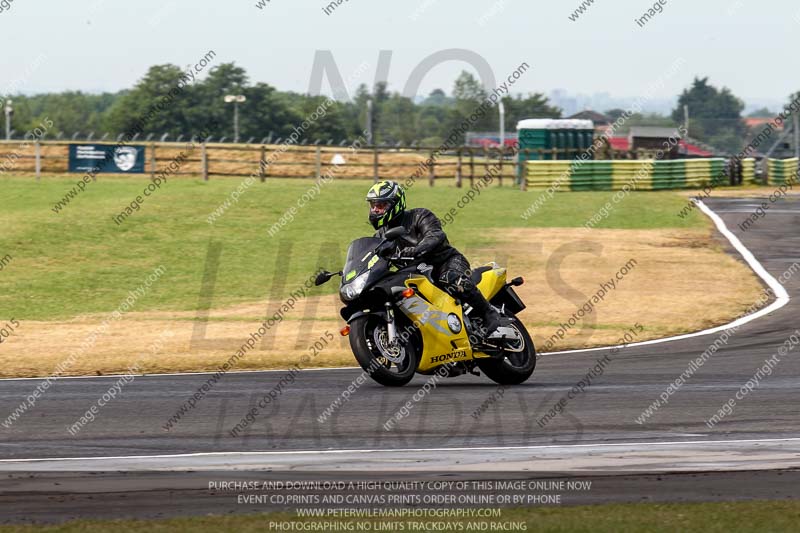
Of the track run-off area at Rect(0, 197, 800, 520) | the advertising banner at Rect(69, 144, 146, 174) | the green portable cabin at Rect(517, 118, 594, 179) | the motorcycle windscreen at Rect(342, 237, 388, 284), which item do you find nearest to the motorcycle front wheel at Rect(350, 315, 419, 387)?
the track run-off area at Rect(0, 197, 800, 520)

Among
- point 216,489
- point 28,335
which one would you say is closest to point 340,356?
point 28,335

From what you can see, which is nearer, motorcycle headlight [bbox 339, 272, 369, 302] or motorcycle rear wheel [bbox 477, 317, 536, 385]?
motorcycle headlight [bbox 339, 272, 369, 302]

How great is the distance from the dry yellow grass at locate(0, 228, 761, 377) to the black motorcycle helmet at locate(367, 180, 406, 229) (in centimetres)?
311

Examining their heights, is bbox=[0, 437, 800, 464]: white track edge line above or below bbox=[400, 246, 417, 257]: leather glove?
below

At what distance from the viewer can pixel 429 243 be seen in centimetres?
1055

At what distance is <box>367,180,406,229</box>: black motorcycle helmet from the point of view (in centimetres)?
1063

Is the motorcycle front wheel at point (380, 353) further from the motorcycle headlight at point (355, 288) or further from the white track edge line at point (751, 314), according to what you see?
the white track edge line at point (751, 314)

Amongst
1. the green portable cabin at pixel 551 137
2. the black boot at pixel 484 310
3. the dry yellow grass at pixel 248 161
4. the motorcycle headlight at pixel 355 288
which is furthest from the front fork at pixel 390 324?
the green portable cabin at pixel 551 137

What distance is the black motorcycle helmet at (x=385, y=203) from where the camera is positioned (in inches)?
419

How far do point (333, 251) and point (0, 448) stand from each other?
19.2 m

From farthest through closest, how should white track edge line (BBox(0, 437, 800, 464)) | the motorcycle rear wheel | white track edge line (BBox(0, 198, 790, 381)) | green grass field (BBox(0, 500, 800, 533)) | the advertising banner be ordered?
1. the advertising banner
2. white track edge line (BBox(0, 198, 790, 381))
3. the motorcycle rear wheel
4. white track edge line (BBox(0, 437, 800, 464))
5. green grass field (BBox(0, 500, 800, 533))

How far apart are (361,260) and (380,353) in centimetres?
86

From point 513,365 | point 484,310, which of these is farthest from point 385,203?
point 513,365

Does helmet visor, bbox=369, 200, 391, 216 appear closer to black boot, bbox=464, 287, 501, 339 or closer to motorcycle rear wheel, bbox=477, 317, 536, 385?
black boot, bbox=464, 287, 501, 339
